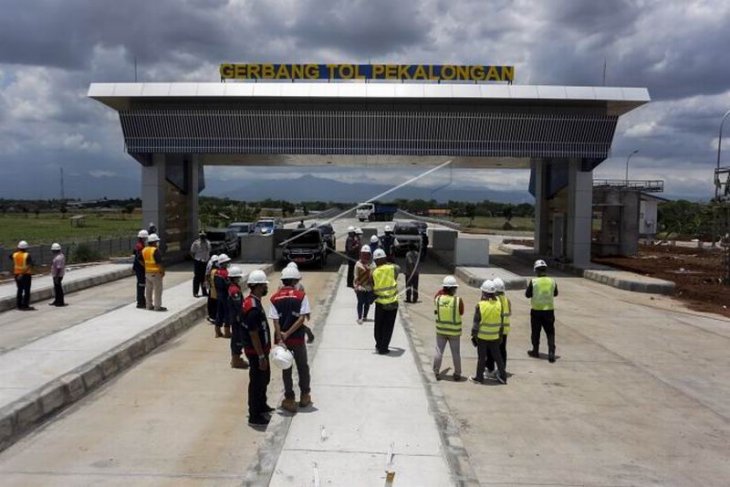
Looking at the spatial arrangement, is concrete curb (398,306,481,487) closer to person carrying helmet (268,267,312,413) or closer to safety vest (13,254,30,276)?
person carrying helmet (268,267,312,413)

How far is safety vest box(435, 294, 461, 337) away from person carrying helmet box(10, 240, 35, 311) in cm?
1096

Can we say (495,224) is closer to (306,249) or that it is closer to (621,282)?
(306,249)

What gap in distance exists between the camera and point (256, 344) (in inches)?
301

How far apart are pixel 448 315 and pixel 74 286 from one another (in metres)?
15.2

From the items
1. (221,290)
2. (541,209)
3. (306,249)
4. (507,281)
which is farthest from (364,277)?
(541,209)

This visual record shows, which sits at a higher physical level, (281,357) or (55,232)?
(281,357)

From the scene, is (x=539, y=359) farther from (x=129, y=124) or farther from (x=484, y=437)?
(x=129, y=124)

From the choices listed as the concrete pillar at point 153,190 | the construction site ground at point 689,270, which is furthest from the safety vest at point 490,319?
the concrete pillar at point 153,190

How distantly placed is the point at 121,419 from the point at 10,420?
1270mm

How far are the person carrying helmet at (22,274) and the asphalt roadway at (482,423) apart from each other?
8.20ft

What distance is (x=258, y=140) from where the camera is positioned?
2919 cm

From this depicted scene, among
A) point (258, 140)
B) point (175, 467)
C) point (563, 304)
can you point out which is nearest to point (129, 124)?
point (258, 140)

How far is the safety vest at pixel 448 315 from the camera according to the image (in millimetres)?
9992

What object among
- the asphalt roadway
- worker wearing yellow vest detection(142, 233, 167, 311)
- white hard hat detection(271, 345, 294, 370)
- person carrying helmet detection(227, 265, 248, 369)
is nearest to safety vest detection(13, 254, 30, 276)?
the asphalt roadway
